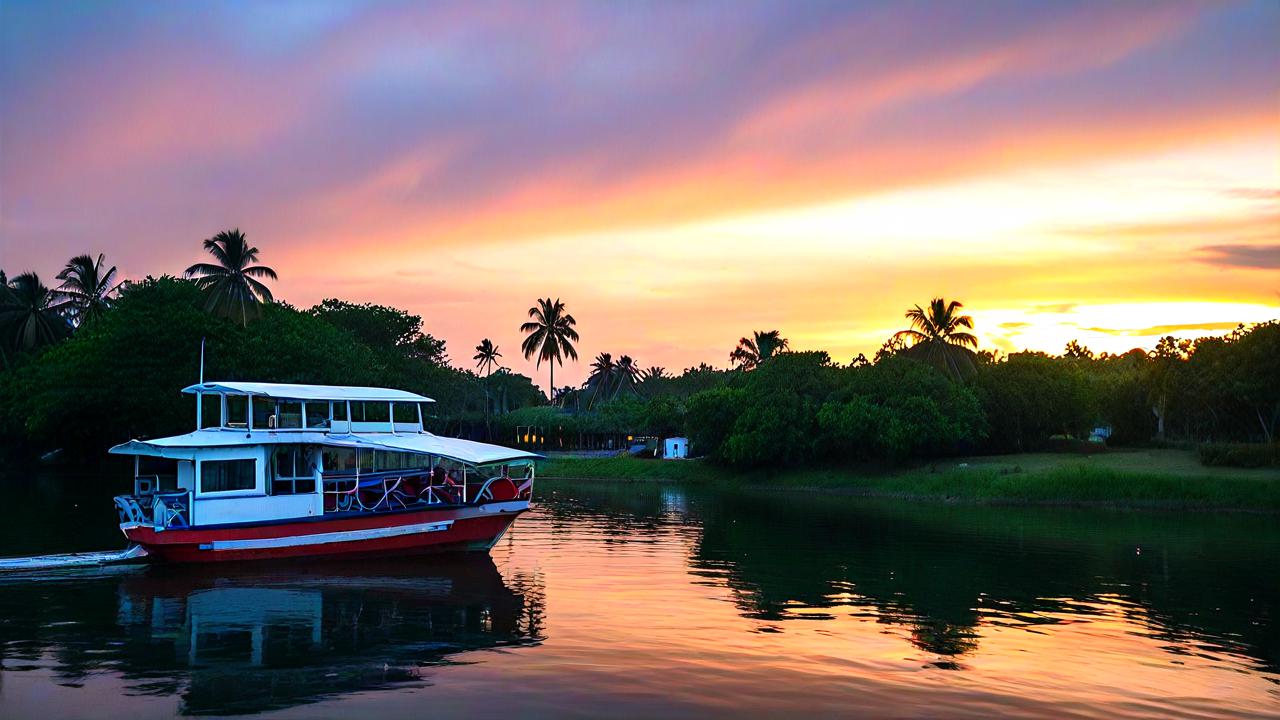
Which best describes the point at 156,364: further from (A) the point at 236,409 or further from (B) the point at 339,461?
(B) the point at 339,461

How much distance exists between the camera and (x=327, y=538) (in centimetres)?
3269

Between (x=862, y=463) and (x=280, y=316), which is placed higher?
(x=280, y=316)

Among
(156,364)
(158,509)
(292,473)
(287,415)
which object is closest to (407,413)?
(287,415)

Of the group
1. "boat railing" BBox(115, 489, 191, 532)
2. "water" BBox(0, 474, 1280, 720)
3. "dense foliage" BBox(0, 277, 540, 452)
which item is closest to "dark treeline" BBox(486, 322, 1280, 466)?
"dense foliage" BBox(0, 277, 540, 452)

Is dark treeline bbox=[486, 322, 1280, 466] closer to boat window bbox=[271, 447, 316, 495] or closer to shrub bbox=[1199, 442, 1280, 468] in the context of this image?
shrub bbox=[1199, 442, 1280, 468]

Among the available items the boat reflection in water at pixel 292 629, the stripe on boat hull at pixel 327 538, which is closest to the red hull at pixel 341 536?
the stripe on boat hull at pixel 327 538

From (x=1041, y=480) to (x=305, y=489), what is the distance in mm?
44323

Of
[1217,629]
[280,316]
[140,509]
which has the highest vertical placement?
[280,316]

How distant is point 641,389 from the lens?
527 ft

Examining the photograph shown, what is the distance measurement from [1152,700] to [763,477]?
61.0 m

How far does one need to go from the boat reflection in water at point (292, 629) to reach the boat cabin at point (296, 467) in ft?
6.32

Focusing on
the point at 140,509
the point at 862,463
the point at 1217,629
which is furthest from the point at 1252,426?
the point at 140,509

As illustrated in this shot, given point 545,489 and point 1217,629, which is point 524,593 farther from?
point 545,489

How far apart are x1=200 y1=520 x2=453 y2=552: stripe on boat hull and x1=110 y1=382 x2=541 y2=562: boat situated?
0.10ft
